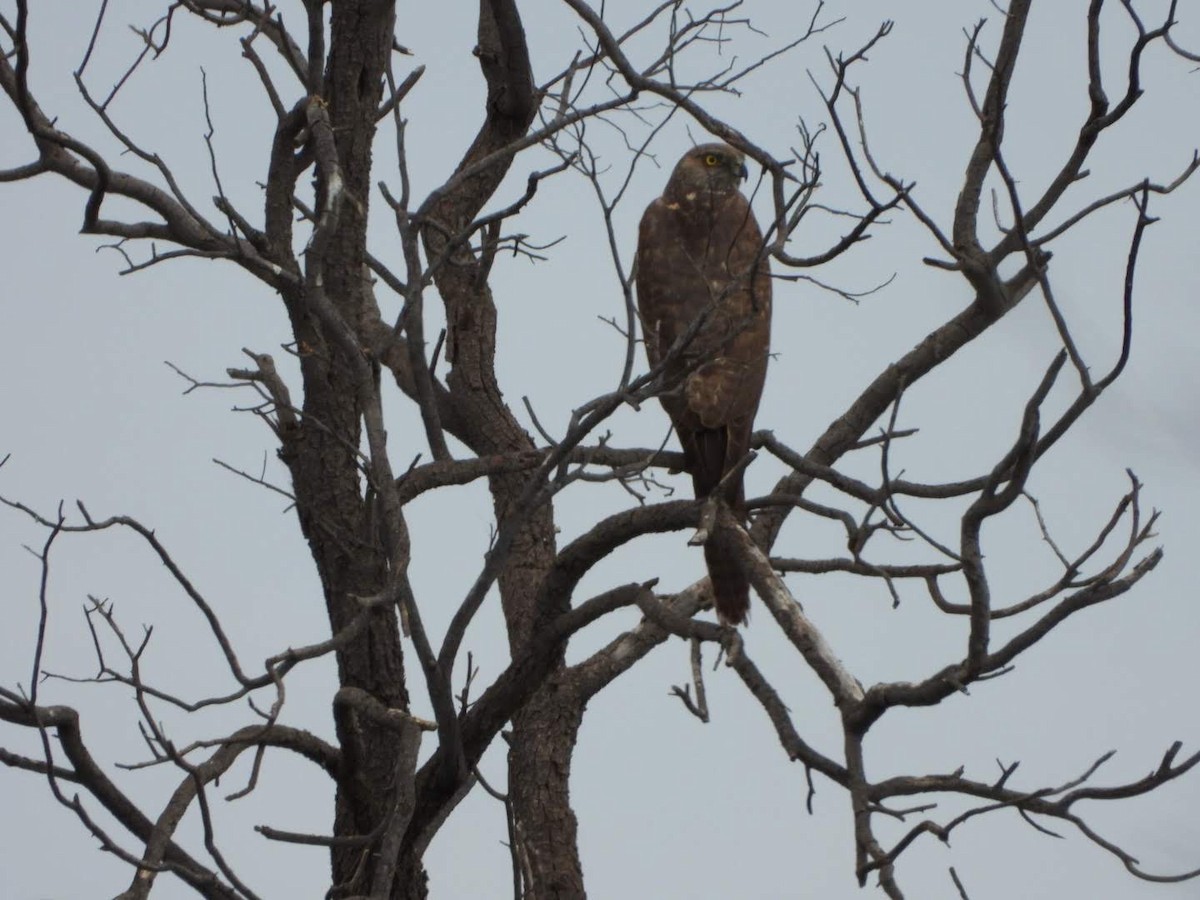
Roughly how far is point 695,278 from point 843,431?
3.48 ft

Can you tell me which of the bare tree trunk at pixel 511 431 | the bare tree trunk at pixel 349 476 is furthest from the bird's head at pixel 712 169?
the bare tree trunk at pixel 349 476

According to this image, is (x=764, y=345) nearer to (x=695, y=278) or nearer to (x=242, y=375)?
(x=695, y=278)

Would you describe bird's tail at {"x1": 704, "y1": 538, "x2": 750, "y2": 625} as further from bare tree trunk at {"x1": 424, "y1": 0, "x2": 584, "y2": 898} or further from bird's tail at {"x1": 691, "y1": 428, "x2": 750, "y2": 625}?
bare tree trunk at {"x1": 424, "y1": 0, "x2": 584, "y2": 898}

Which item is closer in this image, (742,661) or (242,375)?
(742,661)

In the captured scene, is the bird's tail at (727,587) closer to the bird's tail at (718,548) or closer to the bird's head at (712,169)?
the bird's tail at (718,548)

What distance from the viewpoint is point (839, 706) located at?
3.27 metres

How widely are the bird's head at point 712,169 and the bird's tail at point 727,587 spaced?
74.6 inches

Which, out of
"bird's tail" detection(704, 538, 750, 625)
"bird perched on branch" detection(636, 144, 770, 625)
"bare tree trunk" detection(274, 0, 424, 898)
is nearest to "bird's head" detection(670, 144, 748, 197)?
"bird perched on branch" detection(636, 144, 770, 625)

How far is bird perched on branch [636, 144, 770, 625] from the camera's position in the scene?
4926 mm

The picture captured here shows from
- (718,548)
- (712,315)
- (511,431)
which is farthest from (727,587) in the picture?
(511,431)

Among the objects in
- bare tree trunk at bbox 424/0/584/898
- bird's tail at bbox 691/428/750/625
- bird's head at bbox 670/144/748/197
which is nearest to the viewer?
bird's tail at bbox 691/428/750/625

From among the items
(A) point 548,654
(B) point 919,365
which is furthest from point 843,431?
(A) point 548,654

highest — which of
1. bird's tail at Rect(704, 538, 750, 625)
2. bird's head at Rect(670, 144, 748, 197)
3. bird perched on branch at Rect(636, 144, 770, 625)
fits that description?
bird's head at Rect(670, 144, 748, 197)

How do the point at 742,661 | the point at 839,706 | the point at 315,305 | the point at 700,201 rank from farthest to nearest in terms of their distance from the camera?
1. the point at 700,201
2. the point at 315,305
3. the point at 742,661
4. the point at 839,706
